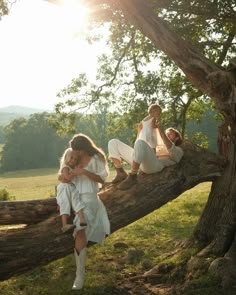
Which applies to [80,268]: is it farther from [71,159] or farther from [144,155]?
[144,155]

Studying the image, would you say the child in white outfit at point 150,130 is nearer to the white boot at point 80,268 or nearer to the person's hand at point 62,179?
the person's hand at point 62,179

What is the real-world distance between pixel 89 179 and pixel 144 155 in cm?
137

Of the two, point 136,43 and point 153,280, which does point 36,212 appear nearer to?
point 153,280

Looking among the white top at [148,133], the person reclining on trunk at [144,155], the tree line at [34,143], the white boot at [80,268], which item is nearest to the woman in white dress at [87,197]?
the white boot at [80,268]

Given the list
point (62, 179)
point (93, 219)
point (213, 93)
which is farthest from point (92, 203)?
point (213, 93)

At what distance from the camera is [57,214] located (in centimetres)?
739

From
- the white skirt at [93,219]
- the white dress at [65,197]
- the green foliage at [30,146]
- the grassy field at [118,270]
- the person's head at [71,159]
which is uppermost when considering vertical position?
the green foliage at [30,146]

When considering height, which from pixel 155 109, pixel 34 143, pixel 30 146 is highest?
pixel 34 143

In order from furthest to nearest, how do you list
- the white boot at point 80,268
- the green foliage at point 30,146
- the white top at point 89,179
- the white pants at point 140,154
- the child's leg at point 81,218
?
the green foliage at point 30,146
the white pants at point 140,154
the white top at point 89,179
the white boot at point 80,268
the child's leg at point 81,218

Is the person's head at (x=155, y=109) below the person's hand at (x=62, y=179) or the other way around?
the other way around

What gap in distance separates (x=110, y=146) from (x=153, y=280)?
2664mm

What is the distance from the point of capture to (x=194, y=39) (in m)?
12.7

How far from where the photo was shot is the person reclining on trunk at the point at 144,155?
24.8ft

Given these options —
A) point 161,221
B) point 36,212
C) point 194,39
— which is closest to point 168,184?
point 36,212
